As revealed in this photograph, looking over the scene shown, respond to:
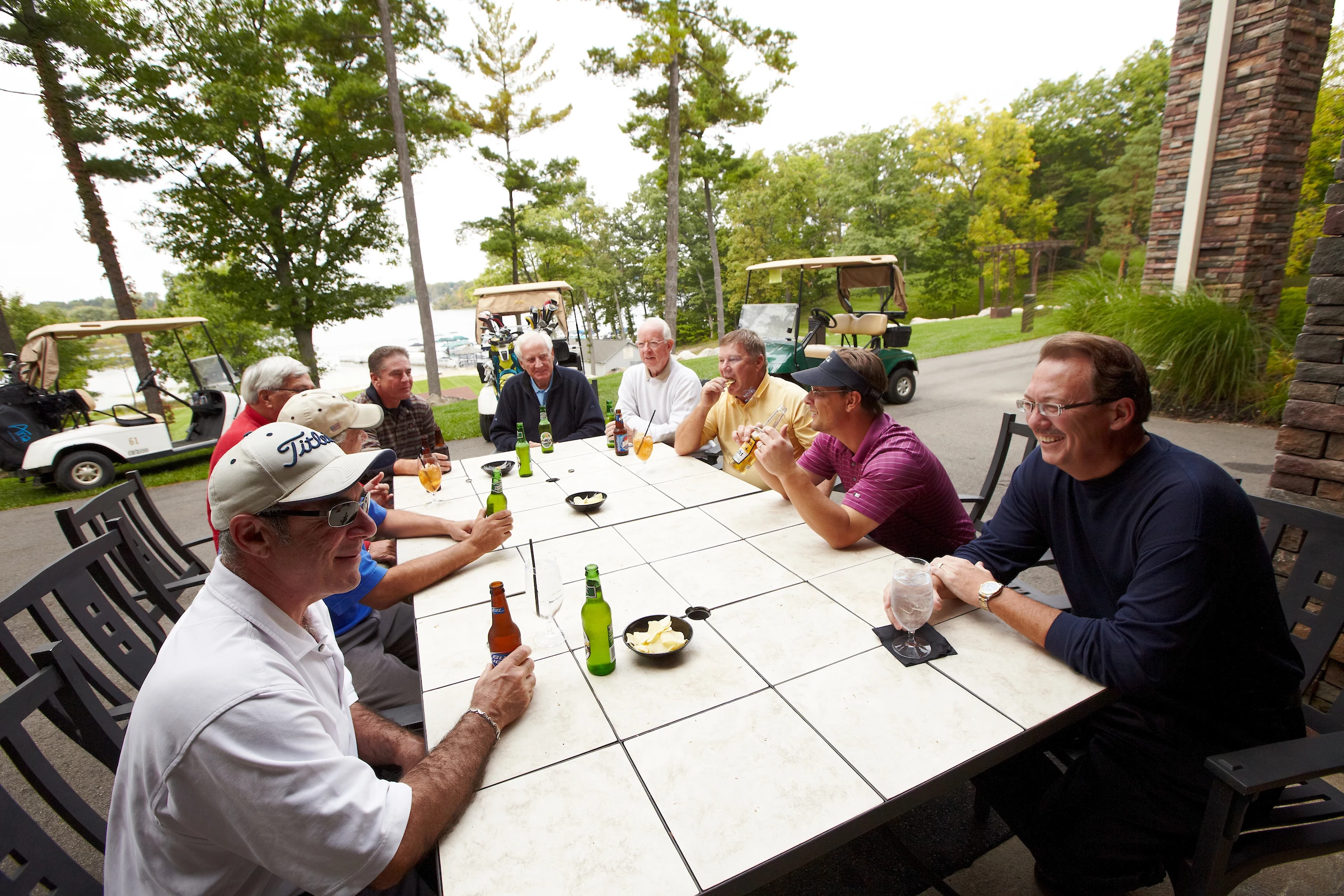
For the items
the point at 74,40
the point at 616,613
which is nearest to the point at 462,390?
the point at 74,40

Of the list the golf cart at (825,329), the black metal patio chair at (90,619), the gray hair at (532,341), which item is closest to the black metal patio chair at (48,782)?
the black metal patio chair at (90,619)

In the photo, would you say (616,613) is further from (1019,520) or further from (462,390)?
(462,390)

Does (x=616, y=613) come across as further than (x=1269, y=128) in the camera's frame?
No

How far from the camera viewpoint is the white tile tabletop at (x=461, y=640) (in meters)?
1.67

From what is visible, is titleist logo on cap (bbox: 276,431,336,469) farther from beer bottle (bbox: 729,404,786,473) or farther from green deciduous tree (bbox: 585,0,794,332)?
green deciduous tree (bbox: 585,0,794,332)

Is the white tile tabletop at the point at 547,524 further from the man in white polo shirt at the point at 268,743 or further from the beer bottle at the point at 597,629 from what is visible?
the man in white polo shirt at the point at 268,743

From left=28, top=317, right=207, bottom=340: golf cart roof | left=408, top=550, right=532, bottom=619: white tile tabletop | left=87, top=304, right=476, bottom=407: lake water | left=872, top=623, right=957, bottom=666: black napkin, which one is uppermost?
left=28, top=317, right=207, bottom=340: golf cart roof

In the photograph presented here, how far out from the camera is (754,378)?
12.4 feet

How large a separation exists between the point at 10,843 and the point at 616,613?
1.33 m

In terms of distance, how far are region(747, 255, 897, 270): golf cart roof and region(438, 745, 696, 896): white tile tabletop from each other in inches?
335

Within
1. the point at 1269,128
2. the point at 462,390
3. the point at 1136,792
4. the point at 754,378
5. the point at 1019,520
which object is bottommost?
the point at 462,390

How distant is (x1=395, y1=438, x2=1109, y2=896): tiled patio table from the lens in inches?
43.4

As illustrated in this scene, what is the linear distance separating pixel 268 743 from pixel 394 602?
1.19 meters

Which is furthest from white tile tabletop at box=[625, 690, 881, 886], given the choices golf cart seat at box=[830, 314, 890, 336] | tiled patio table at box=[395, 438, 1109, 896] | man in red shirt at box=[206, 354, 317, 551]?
golf cart seat at box=[830, 314, 890, 336]
